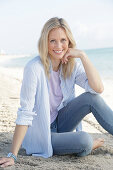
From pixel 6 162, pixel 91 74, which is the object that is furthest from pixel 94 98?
pixel 6 162

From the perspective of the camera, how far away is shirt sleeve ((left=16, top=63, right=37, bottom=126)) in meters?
2.51

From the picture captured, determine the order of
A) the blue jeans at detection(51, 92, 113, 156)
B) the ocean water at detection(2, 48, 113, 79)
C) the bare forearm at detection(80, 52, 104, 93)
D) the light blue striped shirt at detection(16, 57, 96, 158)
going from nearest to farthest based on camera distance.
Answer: the light blue striped shirt at detection(16, 57, 96, 158) → the blue jeans at detection(51, 92, 113, 156) → the bare forearm at detection(80, 52, 104, 93) → the ocean water at detection(2, 48, 113, 79)

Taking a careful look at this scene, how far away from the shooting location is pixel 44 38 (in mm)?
2672

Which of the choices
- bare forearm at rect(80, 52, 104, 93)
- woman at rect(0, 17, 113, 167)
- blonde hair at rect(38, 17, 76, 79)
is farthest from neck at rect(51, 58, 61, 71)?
bare forearm at rect(80, 52, 104, 93)

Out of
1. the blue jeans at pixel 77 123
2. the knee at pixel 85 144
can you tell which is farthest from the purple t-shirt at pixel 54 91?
the knee at pixel 85 144

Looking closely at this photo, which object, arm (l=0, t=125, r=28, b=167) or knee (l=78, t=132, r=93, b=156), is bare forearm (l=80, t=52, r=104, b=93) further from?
arm (l=0, t=125, r=28, b=167)

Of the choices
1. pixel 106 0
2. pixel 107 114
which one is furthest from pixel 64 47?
pixel 106 0

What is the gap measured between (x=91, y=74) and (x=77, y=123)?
0.52 m

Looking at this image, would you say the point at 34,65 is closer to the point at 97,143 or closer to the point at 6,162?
the point at 6,162

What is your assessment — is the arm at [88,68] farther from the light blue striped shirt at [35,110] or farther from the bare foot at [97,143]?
the bare foot at [97,143]

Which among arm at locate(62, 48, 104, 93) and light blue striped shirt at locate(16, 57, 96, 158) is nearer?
light blue striped shirt at locate(16, 57, 96, 158)

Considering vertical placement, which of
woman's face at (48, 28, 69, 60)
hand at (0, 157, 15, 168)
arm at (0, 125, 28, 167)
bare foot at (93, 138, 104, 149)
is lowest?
bare foot at (93, 138, 104, 149)

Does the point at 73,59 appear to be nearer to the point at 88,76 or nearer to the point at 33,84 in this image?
the point at 88,76

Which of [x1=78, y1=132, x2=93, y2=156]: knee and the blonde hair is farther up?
the blonde hair
